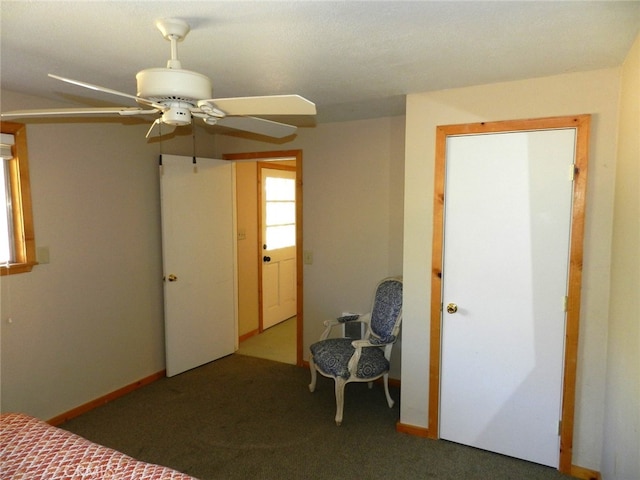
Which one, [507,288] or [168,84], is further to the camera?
[507,288]

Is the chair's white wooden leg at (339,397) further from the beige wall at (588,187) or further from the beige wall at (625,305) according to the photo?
the beige wall at (625,305)

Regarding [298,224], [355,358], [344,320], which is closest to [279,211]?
[298,224]

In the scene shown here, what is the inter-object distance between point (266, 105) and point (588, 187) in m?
1.86

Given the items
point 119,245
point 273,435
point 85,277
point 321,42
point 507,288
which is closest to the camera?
point 321,42

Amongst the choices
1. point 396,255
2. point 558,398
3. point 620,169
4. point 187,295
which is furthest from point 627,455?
point 187,295

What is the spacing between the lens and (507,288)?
2562 mm

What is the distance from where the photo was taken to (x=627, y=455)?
5.92 feet

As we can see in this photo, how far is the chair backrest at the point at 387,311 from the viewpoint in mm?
3252

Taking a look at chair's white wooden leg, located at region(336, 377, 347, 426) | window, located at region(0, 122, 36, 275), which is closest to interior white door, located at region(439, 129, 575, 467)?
chair's white wooden leg, located at region(336, 377, 347, 426)

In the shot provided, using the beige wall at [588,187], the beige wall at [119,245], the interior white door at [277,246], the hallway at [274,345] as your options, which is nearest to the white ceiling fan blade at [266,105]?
the beige wall at [588,187]

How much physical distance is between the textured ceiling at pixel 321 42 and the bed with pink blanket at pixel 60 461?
1646mm

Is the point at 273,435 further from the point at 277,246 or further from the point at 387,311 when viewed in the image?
the point at 277,246

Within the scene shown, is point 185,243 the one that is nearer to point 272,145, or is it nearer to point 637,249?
point 272,145

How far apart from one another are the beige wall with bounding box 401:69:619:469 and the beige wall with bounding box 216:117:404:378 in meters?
0.75
